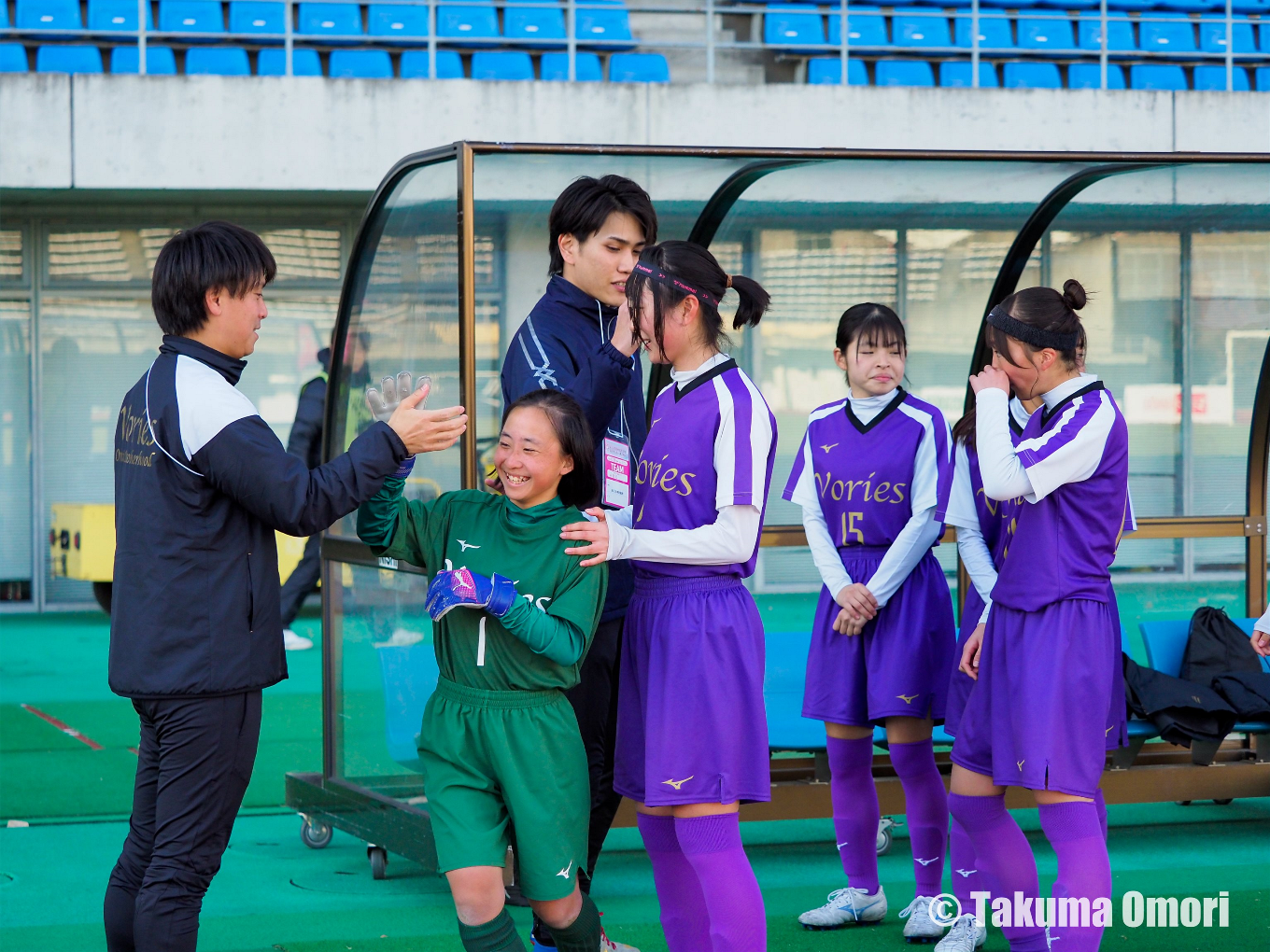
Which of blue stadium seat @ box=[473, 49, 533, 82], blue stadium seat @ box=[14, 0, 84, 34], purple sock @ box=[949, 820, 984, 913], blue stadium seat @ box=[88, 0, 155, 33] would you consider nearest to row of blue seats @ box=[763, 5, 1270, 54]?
blue stadium seat @ box=[473, 49, 533, 82]

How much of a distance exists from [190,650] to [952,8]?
14.5 m

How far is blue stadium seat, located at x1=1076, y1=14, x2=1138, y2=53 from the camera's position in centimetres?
1530

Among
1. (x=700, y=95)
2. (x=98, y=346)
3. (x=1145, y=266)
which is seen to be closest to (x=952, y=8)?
(x=700, y=95)

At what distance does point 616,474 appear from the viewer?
3072mm

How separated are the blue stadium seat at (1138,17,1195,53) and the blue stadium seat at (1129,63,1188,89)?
0.19 metres

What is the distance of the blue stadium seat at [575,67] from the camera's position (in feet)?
45.9

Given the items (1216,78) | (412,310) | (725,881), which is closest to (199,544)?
(725,881)

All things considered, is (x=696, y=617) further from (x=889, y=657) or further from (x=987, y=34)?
(x=987, y=34)

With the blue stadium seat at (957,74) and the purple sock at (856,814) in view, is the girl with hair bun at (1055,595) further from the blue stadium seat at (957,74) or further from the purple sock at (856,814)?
the blue stadium seat at (957,74)

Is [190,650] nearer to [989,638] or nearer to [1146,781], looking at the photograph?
[989,638]

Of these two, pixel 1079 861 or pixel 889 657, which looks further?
pixel 889 657

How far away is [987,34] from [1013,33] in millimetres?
481

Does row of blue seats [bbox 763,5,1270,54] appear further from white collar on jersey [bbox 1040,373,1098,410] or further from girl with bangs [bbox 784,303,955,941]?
white collar on jersey [bbox 1040,373,1098,410]

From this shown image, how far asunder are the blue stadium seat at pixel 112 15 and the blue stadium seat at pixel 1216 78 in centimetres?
1098
